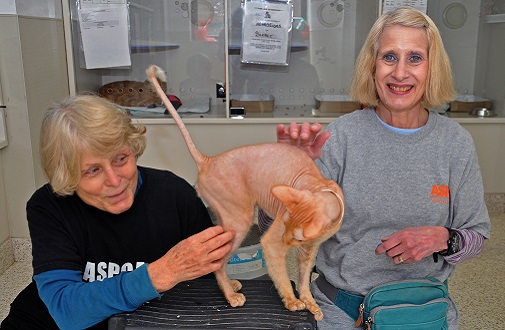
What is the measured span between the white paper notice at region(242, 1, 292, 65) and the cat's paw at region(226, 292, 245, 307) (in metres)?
2.19

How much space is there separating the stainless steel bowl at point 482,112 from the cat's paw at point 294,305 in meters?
2.54

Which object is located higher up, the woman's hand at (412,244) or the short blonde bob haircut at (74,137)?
the short blonde bob haircut at (74,137)

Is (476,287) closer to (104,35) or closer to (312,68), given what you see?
(312,68)

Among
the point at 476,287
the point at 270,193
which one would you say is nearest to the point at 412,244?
the point at 270,193

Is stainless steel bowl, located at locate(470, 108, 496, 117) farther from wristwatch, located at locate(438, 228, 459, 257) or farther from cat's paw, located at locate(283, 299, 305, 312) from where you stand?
cat's paw, located at locate(283, 299, 305, 312)

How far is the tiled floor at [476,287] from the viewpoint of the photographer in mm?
2072

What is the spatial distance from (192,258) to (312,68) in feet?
8.18

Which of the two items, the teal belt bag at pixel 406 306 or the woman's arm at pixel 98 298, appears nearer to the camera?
the woman's arm at pixel 98 298

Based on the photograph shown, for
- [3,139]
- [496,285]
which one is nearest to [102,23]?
[3,139]

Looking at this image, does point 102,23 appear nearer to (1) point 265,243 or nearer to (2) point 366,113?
(2) point 366,113

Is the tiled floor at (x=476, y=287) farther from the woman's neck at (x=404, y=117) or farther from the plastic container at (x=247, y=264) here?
the woman's neck at (x=404, y=117)

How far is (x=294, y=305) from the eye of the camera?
98 centimetres

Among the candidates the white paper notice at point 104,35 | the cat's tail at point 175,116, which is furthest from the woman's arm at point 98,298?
the white paper notice at point 104,35

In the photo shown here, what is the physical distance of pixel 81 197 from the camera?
3.68 ft
